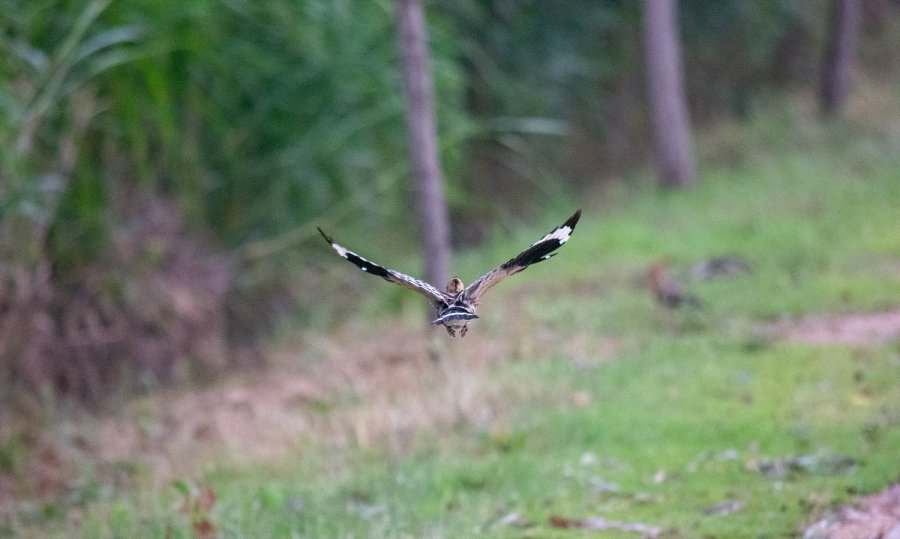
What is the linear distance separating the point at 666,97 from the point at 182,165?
29.3ft

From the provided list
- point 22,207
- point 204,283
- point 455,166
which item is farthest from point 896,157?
point 22,207

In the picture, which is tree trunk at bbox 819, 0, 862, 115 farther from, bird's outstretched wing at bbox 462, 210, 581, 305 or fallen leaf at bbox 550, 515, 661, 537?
bird's outstretched wing at bbox 462, 210, 581, 305

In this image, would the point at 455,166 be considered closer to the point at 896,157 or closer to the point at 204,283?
the point at 204,283

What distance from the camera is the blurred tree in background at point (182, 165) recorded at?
10188mm

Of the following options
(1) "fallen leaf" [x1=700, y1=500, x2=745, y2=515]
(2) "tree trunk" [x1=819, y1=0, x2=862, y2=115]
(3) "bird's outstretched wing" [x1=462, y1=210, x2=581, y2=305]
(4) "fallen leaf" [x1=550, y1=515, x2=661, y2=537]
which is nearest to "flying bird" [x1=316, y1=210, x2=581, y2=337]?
(3) "bird's outstretched wing" [x1=462, y1=210, x2=581, y2=305]

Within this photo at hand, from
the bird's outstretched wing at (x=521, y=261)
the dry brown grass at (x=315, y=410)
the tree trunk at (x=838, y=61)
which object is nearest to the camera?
the bird's outstretched wing at (x=521, y=261)

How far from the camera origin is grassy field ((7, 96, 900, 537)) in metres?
6.38

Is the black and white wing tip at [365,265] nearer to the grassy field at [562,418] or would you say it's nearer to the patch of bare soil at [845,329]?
the grassy field at [562,418]

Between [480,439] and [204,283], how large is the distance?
4.67m

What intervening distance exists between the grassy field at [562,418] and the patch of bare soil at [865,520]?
0.45 ft

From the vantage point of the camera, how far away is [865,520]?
18.5 feet

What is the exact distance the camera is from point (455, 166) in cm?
1474

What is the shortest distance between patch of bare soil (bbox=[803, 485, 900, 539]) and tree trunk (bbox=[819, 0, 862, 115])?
15.2 m

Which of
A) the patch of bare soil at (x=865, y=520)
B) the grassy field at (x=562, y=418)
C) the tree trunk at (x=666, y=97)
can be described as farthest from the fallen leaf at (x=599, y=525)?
the tree trunk at (x=666, y=97)
